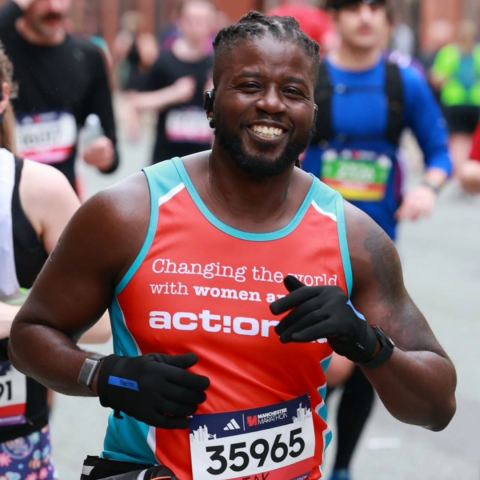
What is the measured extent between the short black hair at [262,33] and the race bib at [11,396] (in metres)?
1.06

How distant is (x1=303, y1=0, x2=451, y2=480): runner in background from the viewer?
189 inches

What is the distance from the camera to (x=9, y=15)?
5160 mm

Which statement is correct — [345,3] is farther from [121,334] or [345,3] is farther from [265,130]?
[121,334]

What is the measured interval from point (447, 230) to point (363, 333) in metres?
9.44

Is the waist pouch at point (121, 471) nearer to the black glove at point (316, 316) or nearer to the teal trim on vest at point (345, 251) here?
the black glove at point (316, 316)

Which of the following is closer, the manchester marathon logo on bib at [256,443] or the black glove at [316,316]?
the black glove at [316,316]

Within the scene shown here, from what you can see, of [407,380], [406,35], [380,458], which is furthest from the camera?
[406,35]

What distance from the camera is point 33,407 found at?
2975 millimetres

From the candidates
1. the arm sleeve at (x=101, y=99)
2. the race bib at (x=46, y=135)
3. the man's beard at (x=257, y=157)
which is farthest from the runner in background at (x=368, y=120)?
the man's beard at (x=257, y=157)

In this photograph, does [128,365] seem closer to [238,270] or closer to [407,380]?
[238,270]

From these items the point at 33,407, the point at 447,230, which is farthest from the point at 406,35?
the point at 33,407

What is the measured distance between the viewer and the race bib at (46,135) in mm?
5266

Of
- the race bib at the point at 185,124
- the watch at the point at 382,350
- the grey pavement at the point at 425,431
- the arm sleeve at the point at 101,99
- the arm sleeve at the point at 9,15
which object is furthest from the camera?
the race bib at the point at 185,124

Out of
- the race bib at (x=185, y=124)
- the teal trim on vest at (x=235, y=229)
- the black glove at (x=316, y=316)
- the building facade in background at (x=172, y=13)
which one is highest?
the teal trim on vest at (x=235, y=229)
